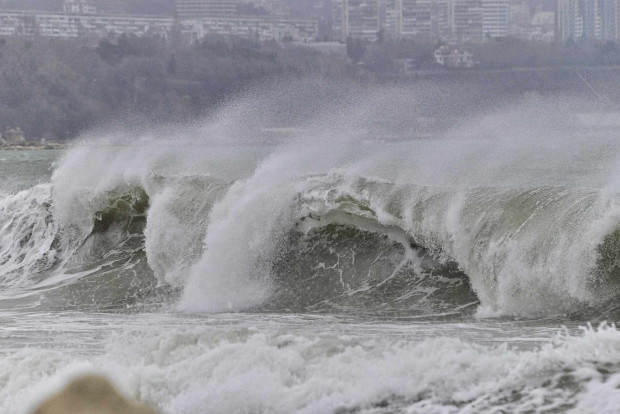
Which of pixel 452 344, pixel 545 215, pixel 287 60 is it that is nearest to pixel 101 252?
pixel 545 215

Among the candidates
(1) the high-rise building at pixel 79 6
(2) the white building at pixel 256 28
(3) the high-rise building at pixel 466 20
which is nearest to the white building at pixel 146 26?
(2) the white building at pixel 256 28

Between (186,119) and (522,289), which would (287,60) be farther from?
(522,289)

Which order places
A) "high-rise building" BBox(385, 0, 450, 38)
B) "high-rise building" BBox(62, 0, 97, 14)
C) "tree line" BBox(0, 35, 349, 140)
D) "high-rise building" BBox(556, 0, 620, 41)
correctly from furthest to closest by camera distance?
"high-rise building" BBox(62, 0, 97, 14), "high-rise building" BBox(385, 0, 450, 38), "high-rise building" BBox(556, 0, 620, 41), "tree line" BBox(0, 35, 349, 140)

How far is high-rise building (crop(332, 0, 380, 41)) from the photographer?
105562mm

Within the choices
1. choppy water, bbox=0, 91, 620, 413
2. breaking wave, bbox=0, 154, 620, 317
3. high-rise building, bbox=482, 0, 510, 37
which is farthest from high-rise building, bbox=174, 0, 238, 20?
breaking wave, bbox=0, 154, 620, 317

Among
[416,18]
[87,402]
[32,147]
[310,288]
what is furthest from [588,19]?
[87,402]

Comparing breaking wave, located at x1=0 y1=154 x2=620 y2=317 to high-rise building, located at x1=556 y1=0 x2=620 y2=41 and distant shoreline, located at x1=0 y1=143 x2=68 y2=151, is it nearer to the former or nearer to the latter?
distant shoreline, located at x1=0 y1=143 x2=68 y2=151

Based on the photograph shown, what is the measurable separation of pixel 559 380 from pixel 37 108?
85.7 m

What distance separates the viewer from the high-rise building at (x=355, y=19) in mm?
105562

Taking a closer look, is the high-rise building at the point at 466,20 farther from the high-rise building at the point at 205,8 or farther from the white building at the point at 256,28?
the high-rise building at the point at 205,8

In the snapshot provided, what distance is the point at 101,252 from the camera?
49.8 ft

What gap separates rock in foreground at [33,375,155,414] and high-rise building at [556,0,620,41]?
90.0m

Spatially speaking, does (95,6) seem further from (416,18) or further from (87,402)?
(87,402)

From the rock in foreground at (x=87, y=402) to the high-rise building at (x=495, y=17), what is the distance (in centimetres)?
9418
